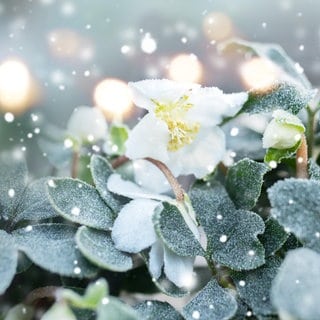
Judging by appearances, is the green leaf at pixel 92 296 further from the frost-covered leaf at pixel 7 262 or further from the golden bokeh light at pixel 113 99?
the golden bokeh light at pixel 113 99

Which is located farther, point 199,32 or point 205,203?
point 199,32

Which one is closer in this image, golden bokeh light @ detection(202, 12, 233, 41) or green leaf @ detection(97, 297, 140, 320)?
green leaf @ detection(97, 297, 140, 320)

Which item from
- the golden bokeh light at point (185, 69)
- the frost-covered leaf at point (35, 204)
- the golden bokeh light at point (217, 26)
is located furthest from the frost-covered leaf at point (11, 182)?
the golden bokeh light at point (217, 26)

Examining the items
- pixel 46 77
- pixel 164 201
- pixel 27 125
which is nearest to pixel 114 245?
pixel 164 201

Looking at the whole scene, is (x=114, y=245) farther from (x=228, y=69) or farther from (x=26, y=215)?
(x=228, y=69)

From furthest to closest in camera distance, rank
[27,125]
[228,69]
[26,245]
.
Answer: [228,69] → [27,125] → [26,245]

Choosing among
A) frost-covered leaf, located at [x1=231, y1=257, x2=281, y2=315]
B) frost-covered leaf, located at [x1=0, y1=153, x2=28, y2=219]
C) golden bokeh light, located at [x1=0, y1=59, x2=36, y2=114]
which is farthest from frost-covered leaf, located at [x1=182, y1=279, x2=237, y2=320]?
golden bokeh light, located at [x1=0, y1=59, x2=36, y2=114]

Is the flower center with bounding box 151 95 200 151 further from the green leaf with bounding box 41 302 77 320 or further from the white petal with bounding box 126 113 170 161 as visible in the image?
the green leaf with bounding box 41 302 77 320
